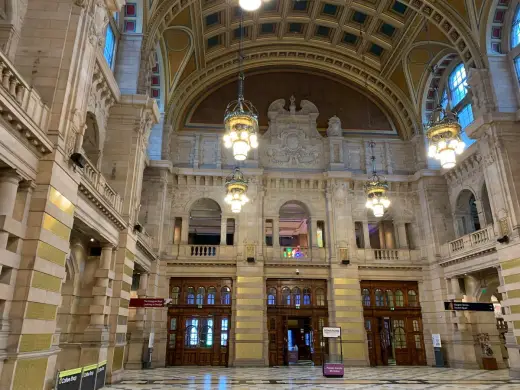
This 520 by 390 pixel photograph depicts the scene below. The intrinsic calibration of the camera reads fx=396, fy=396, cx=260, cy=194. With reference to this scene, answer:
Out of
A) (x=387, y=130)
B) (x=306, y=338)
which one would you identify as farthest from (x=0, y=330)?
(x=387, y=130)

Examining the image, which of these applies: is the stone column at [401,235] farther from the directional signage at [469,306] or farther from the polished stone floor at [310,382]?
the polished stone floor at [310,382]

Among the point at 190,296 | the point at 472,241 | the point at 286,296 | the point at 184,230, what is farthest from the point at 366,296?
the point at 184,230

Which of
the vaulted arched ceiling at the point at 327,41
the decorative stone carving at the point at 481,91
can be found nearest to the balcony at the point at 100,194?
the vaulted arched ceiling at the point at 327,41

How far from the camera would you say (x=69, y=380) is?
7.56 m

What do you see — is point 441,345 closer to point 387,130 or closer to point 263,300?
point 263,300

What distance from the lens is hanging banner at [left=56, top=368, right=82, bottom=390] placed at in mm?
7188

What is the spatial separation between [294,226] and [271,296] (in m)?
7.28

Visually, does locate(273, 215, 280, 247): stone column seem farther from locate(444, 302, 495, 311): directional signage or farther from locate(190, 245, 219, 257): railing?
locate(444, 302, 495, 311): directional signage

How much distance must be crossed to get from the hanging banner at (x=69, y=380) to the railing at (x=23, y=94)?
15.0 feet

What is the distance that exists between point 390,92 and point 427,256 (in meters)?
9.13

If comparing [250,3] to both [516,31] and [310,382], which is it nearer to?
[310,382]

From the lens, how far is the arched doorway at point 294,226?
19.2 metres

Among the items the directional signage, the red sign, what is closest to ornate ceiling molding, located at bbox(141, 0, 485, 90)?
the red sign

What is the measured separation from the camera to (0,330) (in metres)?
6.37
